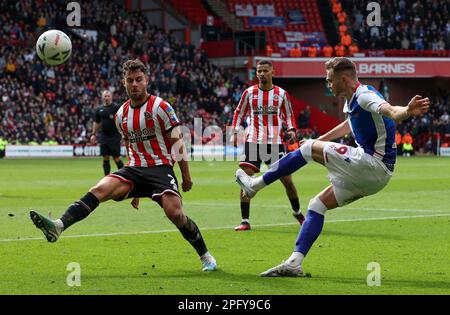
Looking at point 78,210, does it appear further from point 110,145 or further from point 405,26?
point 405,26

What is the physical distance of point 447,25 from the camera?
57844 mm

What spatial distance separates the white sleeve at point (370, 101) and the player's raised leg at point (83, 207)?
249cm

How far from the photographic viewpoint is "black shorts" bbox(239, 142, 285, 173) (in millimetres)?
14453

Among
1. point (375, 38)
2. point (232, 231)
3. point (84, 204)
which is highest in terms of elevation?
point (375, 38)

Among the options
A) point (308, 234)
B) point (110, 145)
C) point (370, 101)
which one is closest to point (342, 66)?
point (370, 101)

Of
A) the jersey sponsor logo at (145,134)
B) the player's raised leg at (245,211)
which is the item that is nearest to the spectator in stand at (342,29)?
the player's raised leg at (245,211)

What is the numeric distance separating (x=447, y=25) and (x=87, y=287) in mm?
52425

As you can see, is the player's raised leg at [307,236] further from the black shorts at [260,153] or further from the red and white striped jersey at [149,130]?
the black shorts at [260,153]

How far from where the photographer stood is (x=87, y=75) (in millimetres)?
45438

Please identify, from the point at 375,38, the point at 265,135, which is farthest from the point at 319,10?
the point at 265,135

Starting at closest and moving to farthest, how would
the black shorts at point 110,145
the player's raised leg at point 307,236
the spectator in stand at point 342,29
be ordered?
the player's raised leg at point 307,236, the black shorts at point 110,145, the spectator in stand at point 342,29

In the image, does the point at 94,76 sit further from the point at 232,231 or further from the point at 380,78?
the point at 232,231

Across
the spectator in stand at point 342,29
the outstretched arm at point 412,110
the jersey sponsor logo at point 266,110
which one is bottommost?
the jersey sponsor logo at point 266,110

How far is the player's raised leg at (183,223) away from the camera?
9.38m
